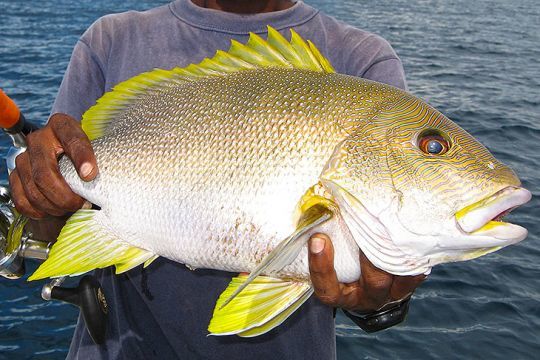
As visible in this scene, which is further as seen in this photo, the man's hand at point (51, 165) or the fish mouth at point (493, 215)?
the man's hand at point (51, 165)

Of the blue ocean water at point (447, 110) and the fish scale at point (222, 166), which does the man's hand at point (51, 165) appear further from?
the blue ocean water at point (447, 110)

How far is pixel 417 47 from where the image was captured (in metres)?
15.3

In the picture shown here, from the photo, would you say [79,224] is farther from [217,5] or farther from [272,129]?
[217,5]

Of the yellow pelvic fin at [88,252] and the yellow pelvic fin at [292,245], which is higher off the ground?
the yellow pelvic fin at [292,245]

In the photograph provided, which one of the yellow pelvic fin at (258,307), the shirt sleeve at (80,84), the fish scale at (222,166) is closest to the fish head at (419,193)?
the fish scale at (222,166)

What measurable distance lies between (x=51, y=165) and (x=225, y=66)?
2.32 feet

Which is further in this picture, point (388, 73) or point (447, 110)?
point (447, 110)

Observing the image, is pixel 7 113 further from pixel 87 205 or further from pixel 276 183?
pixel 276 183

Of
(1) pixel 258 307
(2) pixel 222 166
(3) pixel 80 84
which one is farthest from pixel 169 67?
(1) pixel 258 307

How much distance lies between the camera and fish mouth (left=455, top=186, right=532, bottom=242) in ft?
5.12

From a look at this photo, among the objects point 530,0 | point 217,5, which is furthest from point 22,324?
point 530,0

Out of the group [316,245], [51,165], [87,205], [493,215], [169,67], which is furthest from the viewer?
[169,67]

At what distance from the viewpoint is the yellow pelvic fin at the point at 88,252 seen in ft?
6.37

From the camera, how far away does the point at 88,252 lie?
1979 mm
